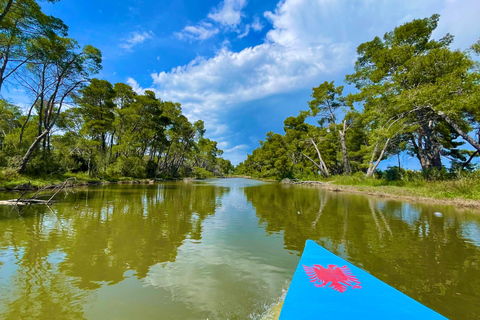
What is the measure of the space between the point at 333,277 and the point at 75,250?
5394mm

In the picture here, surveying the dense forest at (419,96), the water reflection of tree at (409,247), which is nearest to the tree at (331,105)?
the dense forest at (419,96)

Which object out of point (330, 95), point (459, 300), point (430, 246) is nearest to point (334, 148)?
point (330, 95)

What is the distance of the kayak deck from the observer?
2117 mm

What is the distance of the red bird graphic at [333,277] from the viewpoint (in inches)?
107

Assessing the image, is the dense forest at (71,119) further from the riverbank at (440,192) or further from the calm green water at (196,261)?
the riverbank at (440,192)

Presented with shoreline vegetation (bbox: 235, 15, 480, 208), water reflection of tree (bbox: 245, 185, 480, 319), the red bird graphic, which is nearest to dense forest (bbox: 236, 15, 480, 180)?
shoreline vegetation (bbox: 235, 15, 480, 208)

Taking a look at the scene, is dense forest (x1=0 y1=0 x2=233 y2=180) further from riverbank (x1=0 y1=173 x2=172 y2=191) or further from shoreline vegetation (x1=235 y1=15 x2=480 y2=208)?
shoreline vegetation (x1=235 y1=15 x2=480 y2=208)

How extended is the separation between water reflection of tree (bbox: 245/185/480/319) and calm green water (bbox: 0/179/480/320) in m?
0.03

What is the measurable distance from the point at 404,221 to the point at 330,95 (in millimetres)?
24179

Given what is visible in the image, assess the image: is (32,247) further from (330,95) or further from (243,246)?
(330,95)

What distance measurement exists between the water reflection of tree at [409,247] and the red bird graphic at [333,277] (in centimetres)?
123

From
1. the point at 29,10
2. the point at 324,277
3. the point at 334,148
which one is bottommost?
the point at 324,277

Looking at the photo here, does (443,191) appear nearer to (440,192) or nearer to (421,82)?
(440,192)

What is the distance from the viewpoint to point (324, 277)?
291 cm
